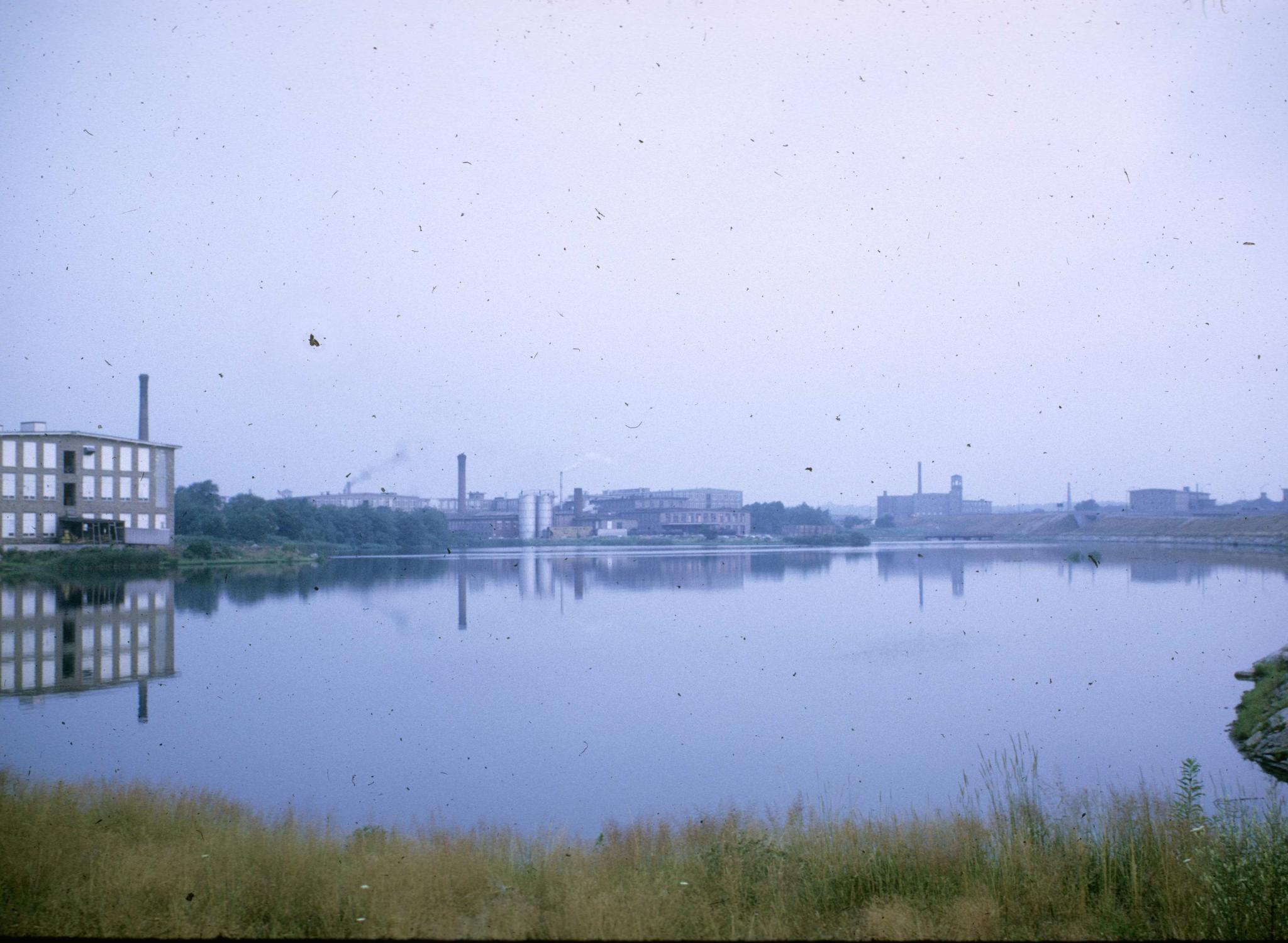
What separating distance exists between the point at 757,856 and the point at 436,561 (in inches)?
2359

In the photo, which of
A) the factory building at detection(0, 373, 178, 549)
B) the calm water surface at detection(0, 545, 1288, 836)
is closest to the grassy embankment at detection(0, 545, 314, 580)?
the factory building at detection(0, 373, 178, 549)

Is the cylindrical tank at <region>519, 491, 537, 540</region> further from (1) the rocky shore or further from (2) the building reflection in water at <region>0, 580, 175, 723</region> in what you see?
(1) the rocky shore

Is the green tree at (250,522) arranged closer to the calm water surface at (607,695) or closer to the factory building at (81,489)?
the factory building at (81,489)

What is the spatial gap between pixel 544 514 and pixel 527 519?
11.5 ft

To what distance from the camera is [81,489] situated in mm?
39688

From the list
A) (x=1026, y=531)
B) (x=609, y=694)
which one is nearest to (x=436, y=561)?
(x=609, y=694)

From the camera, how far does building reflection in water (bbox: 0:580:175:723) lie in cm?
1702

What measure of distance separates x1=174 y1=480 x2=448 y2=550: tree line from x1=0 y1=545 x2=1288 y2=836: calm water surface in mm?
19046

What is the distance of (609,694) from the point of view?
15945mm

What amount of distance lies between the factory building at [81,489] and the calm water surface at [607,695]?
5.89 metres

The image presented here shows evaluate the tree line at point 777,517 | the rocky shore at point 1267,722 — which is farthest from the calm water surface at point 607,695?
the tree line at point 777,517

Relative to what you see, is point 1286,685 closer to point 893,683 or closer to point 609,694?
point 893,683

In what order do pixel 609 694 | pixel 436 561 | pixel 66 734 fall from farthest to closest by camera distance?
1. pixel 436 561
2. pixel 609 694
3. pixel 66 734

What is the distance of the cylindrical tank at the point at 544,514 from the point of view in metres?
95.9
